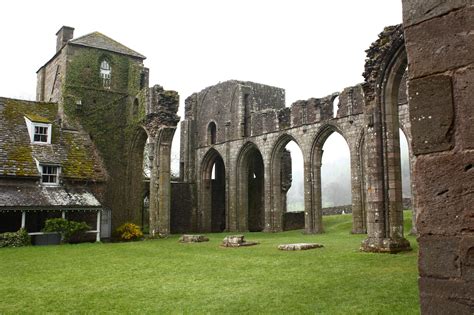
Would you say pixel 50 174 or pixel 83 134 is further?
pixel 83 134

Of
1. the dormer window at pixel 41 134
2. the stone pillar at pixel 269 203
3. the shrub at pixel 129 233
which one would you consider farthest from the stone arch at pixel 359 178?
the dormer window at pixel 41 134

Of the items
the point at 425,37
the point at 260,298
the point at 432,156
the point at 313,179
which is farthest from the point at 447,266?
the point at 313,179

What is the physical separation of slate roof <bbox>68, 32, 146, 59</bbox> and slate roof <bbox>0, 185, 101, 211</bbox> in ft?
30.7

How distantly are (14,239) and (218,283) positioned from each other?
12.0m

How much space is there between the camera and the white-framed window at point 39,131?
2098 cm

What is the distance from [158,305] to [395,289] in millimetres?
3402

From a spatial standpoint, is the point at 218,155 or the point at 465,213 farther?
the point at 218,155

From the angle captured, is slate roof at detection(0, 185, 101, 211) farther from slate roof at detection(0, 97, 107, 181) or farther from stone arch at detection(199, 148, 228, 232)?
stone arch at detection(199, 148, 228, 232)

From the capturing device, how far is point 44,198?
18594mm

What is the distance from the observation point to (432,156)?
6.70 feet

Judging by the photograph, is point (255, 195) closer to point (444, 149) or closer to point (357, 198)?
point (357, 198)

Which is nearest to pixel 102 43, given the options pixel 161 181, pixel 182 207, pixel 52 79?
pixel 52 79

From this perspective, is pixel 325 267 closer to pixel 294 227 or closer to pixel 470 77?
pixel 470 77

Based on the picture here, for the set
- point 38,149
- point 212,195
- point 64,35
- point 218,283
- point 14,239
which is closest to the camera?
point 218,283
